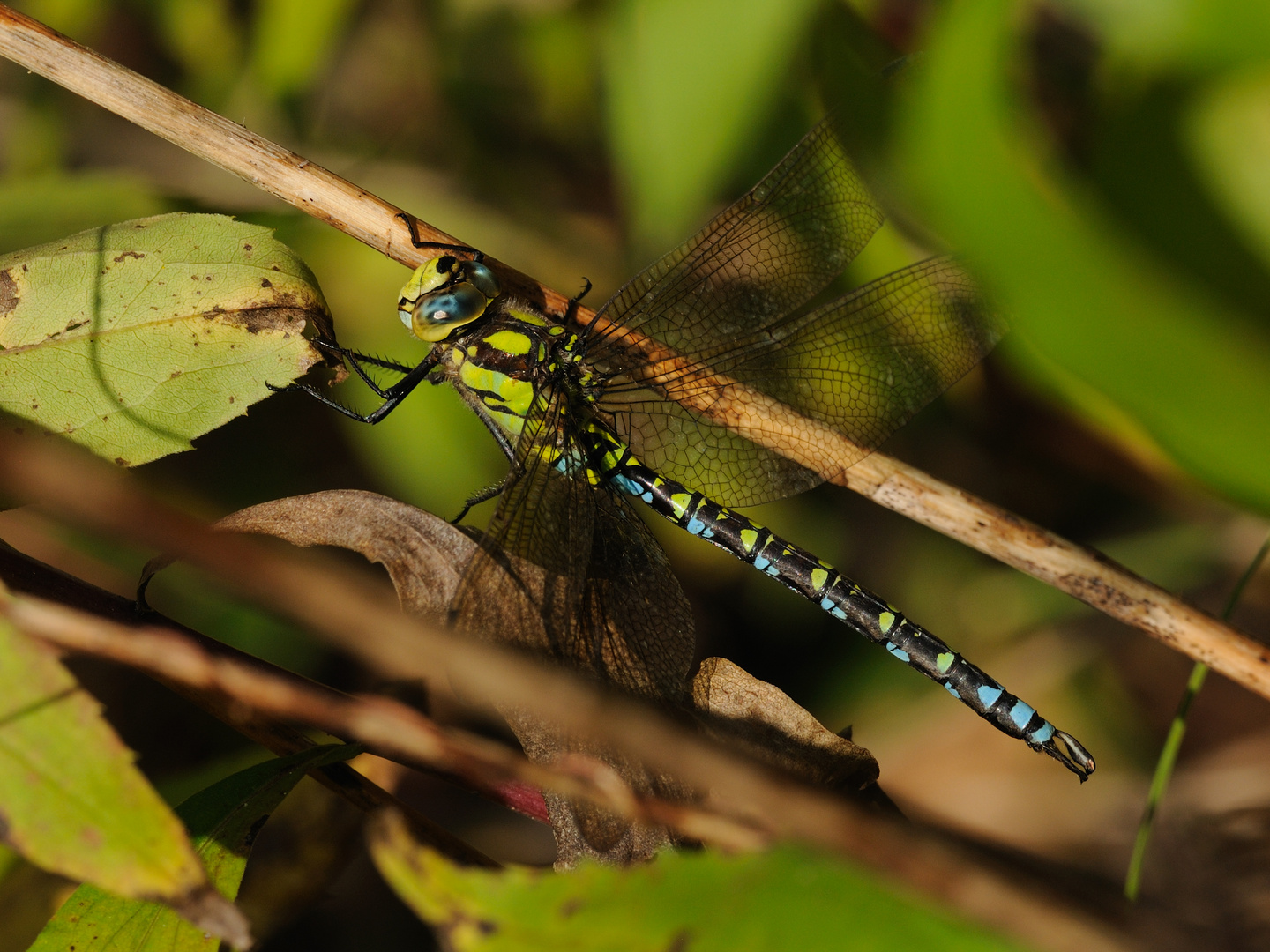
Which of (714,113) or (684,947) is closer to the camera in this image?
(684,947)

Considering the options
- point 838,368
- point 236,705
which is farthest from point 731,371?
point 236,705

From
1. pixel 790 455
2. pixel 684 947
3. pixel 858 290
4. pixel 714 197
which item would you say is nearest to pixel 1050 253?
pixel 684 947

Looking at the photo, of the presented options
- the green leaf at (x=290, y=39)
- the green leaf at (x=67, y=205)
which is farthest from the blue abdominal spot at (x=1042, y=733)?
the green leaf at (x=290, y=39)

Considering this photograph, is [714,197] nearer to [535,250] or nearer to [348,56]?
[535,250]

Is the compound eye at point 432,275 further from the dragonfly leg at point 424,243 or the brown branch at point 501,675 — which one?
the brown branch at point 501,675

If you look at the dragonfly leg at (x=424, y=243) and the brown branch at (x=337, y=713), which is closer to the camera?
the brown branch at (x=337, y=713)

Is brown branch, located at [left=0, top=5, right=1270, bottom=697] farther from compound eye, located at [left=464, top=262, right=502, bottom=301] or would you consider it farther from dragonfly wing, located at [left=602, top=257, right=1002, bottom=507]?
dragonfly wing, located at [left=602, top=257, right=1002, bottom=507]
